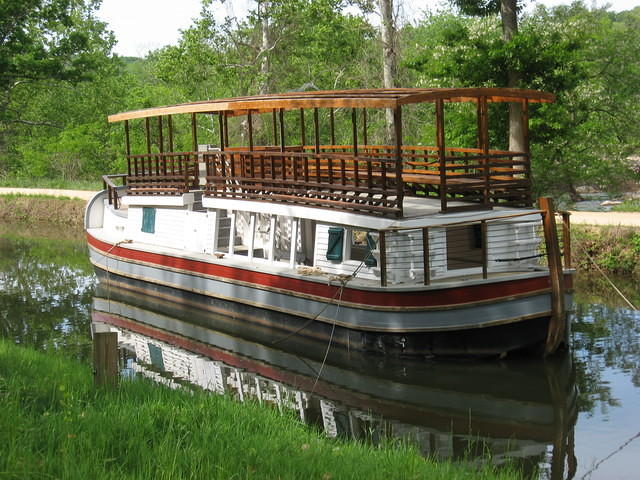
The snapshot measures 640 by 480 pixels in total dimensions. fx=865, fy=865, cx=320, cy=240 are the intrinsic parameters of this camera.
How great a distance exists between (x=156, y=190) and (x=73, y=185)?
23.9 m

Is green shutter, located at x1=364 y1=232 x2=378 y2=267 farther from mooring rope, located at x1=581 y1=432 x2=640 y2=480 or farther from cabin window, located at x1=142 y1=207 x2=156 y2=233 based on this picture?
cabin window, located at x1=142 y1=207 x2=156 y2=233

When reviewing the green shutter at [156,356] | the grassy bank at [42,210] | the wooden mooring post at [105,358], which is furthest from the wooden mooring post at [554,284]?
the grassy bank at [42,210]

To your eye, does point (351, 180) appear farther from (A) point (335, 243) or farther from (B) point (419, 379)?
(B) point (419, 379)

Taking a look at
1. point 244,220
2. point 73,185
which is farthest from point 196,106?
point 73,185

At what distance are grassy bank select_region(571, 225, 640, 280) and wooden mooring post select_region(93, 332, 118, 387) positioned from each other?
14340 millimetres

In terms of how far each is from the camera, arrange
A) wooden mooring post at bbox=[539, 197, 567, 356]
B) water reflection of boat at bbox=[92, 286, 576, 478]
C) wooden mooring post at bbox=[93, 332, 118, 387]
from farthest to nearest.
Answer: wooden mooring post at bbox=[539, 197, 567, 356], water reflection of boat at bbox=[92, 286, 576, 478], wooden mooring post at bbox=[93, 332, 118, 387]

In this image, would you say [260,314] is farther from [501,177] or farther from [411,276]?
[501,177]

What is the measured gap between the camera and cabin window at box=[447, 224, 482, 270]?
15.9 meters

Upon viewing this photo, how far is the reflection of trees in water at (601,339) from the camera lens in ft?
41.9

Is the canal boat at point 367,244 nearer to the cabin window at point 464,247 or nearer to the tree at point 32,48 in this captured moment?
the cabin window at point 464,247

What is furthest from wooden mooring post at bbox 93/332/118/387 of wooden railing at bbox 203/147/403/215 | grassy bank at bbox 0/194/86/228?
grassy bank at bbox 0/194/86/228

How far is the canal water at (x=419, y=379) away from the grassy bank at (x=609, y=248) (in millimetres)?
679

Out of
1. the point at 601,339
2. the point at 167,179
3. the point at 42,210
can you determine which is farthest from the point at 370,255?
the point at 42,210

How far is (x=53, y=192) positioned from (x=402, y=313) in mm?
29372
